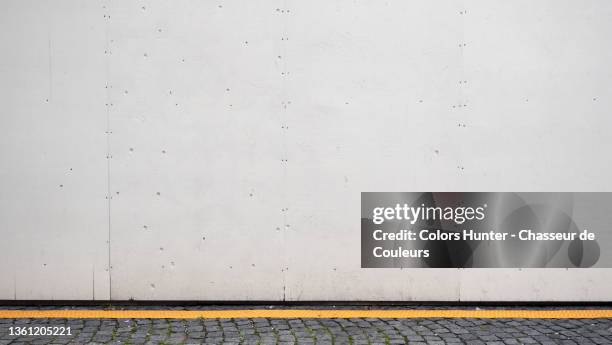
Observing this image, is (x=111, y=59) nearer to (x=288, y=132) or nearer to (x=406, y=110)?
(x=288, y=132)

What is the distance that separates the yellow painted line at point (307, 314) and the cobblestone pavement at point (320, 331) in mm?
83

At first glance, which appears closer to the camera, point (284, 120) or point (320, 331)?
point (320, 331)

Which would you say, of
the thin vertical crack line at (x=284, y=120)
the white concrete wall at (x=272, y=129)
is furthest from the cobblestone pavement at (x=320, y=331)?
the thin vertical crack line at (x=284, y=120)

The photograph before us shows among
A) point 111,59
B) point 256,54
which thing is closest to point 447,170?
point 256,54

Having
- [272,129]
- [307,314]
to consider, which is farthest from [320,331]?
[272,129]

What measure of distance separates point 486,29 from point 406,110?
0.82 m

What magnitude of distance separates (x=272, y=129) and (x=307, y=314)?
1.37 metres

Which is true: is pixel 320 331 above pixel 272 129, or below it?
below

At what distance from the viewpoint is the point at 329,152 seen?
407cm

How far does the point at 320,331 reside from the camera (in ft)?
12.1

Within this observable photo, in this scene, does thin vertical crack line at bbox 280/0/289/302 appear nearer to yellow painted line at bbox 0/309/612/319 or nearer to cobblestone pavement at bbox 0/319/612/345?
yellow painted line at bbox 0/309/612/319

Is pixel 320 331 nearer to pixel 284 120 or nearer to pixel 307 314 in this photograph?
pixel 307 314

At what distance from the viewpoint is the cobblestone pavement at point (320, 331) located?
3.52 meters

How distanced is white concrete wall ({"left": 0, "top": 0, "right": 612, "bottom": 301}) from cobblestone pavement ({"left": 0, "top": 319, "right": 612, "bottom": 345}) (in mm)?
343
